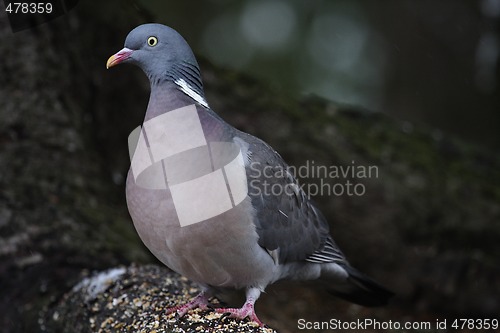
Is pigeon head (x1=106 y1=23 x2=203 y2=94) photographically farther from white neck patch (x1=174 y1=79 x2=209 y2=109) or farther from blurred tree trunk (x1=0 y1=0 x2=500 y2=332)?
blurred tree trunk (x1=0 y1=0 x2=500 y2=332)

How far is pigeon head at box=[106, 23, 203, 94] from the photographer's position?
142 inches

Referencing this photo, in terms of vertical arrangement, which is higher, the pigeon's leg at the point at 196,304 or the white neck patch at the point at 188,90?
the white neck patch at the point at 188,90

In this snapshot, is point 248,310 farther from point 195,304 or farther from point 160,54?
point 160,54

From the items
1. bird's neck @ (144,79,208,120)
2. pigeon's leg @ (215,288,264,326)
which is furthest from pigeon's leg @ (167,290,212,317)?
bird's neck @ (144,79,208,120)

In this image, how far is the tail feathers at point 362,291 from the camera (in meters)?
4.47

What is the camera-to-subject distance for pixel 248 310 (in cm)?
375

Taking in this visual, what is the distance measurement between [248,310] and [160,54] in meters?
1.49

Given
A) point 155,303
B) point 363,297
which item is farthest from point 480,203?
point 155,303

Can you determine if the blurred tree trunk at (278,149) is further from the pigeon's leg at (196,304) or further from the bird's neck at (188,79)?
the bird's neck at (188,79)

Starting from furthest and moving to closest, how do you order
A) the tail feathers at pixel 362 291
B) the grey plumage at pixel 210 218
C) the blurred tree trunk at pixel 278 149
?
Answer: 1. the blurred tree trunk at pixel 278 149
2. the tail feathers at pixel 362 291
3. the grey plumage at pixel 210 218

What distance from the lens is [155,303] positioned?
13.6 ft

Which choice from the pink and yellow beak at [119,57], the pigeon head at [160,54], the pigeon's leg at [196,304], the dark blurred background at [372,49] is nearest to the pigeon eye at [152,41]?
the pigeon head at [160,54]

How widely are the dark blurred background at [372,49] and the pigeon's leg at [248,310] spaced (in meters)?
3.04

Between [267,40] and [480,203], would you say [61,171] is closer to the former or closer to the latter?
[480,203]
